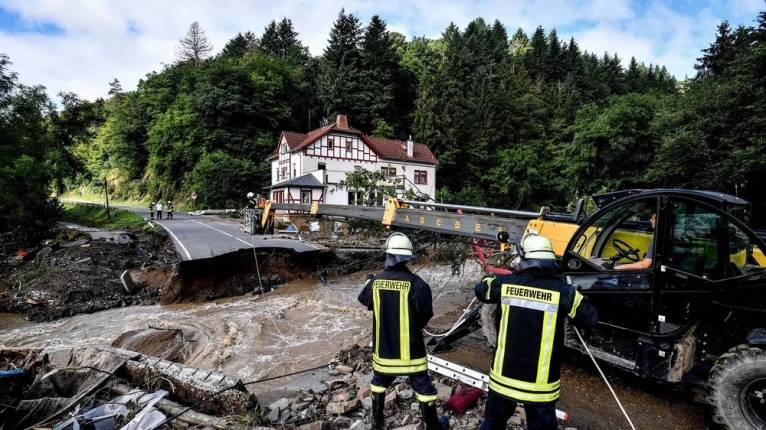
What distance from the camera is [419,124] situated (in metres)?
42.6

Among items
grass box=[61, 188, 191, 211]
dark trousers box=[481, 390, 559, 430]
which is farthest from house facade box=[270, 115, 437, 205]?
dark trousers box=[481, 390, 559, 430]

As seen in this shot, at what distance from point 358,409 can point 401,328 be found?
4.50 feet

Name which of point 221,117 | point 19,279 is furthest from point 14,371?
point 221,117

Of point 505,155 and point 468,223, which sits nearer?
point 468,223

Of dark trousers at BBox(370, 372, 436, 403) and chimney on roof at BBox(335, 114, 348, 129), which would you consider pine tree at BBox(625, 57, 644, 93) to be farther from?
dark trousers at BBox(370, 372, 436, 403)

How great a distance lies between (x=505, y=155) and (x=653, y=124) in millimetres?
15613

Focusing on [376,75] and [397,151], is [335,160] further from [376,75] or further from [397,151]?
[376,75]

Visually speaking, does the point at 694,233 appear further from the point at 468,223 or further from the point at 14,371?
the point at 14,371

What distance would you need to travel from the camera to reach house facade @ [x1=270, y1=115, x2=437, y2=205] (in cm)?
3350

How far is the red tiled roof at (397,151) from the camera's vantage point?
37812 millimetres

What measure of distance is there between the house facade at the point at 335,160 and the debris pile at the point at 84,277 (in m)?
15.6

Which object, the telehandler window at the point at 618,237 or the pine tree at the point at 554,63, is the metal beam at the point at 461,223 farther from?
the pine tree at the point at 554,63

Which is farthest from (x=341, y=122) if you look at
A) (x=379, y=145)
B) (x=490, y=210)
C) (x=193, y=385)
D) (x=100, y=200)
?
(x=100, y=200)

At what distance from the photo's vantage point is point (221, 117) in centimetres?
4375
